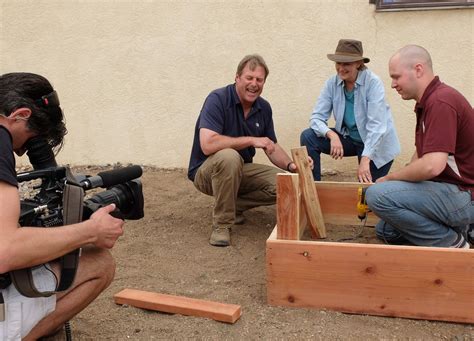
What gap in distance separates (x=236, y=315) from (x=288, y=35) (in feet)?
11.0

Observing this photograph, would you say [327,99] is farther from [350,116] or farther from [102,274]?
[102,274]

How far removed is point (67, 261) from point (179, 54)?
3.84 metres

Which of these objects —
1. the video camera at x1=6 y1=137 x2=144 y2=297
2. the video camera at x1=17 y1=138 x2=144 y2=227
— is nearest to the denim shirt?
the video camera at x1=17 y1=138 x2=144 y2=227

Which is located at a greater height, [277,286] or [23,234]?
[23,234]

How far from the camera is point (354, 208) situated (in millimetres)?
3945

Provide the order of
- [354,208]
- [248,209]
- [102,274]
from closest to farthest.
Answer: [102,274], [354,208], [248,209]

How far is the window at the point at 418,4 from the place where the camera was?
4961 mm

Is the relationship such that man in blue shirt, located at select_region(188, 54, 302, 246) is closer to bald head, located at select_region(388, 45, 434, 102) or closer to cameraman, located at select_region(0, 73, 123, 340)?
bald head, located at select_region(388, 45, 434, 102)

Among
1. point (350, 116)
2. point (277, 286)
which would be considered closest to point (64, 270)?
point (277, 286)

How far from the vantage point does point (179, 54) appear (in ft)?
18.9

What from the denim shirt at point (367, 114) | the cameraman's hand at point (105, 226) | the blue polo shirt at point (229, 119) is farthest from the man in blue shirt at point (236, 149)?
the cameraman's hand at point (105, 226)

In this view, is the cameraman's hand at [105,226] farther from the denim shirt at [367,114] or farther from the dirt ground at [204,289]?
the denim shirt at [367,114]

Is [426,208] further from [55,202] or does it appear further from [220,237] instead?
[55,202]

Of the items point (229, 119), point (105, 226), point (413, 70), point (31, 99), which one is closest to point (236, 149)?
point (229, 119)
